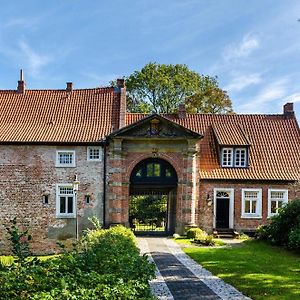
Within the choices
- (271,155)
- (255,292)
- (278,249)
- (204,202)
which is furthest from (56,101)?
(255,292)

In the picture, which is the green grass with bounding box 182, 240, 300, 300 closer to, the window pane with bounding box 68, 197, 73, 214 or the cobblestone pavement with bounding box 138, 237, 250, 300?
the cobblestone pavement with bounding box 138, 237, 250, 300

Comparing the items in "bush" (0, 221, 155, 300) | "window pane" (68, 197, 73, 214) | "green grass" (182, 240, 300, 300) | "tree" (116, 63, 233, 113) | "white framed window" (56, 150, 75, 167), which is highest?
"tree" (116, 63, 233, 113)

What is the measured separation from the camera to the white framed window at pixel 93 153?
93.2 ft

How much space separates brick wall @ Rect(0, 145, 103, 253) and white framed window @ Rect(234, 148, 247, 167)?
29.6ft

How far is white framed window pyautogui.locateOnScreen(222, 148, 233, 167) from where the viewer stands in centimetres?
2994

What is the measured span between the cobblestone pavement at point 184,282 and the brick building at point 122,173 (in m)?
8.63

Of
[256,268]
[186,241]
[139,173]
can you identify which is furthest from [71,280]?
[139,173]

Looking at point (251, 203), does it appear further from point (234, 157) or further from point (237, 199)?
point (234, 157)

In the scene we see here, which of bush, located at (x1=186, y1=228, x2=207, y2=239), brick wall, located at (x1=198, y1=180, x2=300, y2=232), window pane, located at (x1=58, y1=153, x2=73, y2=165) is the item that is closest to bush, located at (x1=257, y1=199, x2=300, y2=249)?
bush, located at (x1=186, y1=228, x2=207, y2=239)

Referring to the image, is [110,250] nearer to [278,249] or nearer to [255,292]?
[255,292]

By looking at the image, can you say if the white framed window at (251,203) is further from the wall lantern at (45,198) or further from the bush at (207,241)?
the wall lantern at (45,198)

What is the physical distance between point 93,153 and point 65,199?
340 cm

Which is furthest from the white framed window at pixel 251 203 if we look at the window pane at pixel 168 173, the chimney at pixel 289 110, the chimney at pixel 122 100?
the chimney at pixel 122 100

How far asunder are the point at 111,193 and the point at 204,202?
6.04 meters
